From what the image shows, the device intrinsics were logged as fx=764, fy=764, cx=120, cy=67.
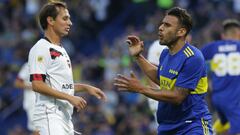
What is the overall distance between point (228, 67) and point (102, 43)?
10.5 metres

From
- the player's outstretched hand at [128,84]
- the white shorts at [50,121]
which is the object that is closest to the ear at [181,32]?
the player's outstretched hand at [128,84]

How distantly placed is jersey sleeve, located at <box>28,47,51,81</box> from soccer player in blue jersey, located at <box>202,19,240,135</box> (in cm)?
461

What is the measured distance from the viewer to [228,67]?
13195 millimetres

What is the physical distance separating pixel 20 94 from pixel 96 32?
376 cm

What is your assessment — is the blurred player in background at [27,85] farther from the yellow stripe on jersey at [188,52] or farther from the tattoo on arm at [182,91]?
the tattoo on arm at [182,91]

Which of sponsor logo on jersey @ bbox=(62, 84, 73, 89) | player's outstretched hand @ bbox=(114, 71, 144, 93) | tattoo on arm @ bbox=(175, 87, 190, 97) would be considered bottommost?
sponsor logo on jersey @ bbox=(62, 84, 73, 89)

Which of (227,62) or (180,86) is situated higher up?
(180,86)

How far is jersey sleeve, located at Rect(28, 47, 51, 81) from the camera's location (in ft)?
29.8

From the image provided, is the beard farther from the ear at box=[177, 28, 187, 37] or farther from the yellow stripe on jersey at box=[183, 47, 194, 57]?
the yellow stripe on jersey at box=[183, 47, 194, 57]

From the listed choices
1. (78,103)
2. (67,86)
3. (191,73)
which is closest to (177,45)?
(191,73)

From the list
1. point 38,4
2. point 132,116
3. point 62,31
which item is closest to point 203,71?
point 62,31

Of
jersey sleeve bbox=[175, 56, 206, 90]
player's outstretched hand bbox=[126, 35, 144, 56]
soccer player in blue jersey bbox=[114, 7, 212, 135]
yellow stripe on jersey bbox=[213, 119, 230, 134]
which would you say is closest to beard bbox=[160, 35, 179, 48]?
soccer player in blue jersey bbox=[114, 7, 212, 135]

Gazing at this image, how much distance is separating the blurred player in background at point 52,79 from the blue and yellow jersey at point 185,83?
2.68ft

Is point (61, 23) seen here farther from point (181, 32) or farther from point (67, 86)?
point (181, 32)
